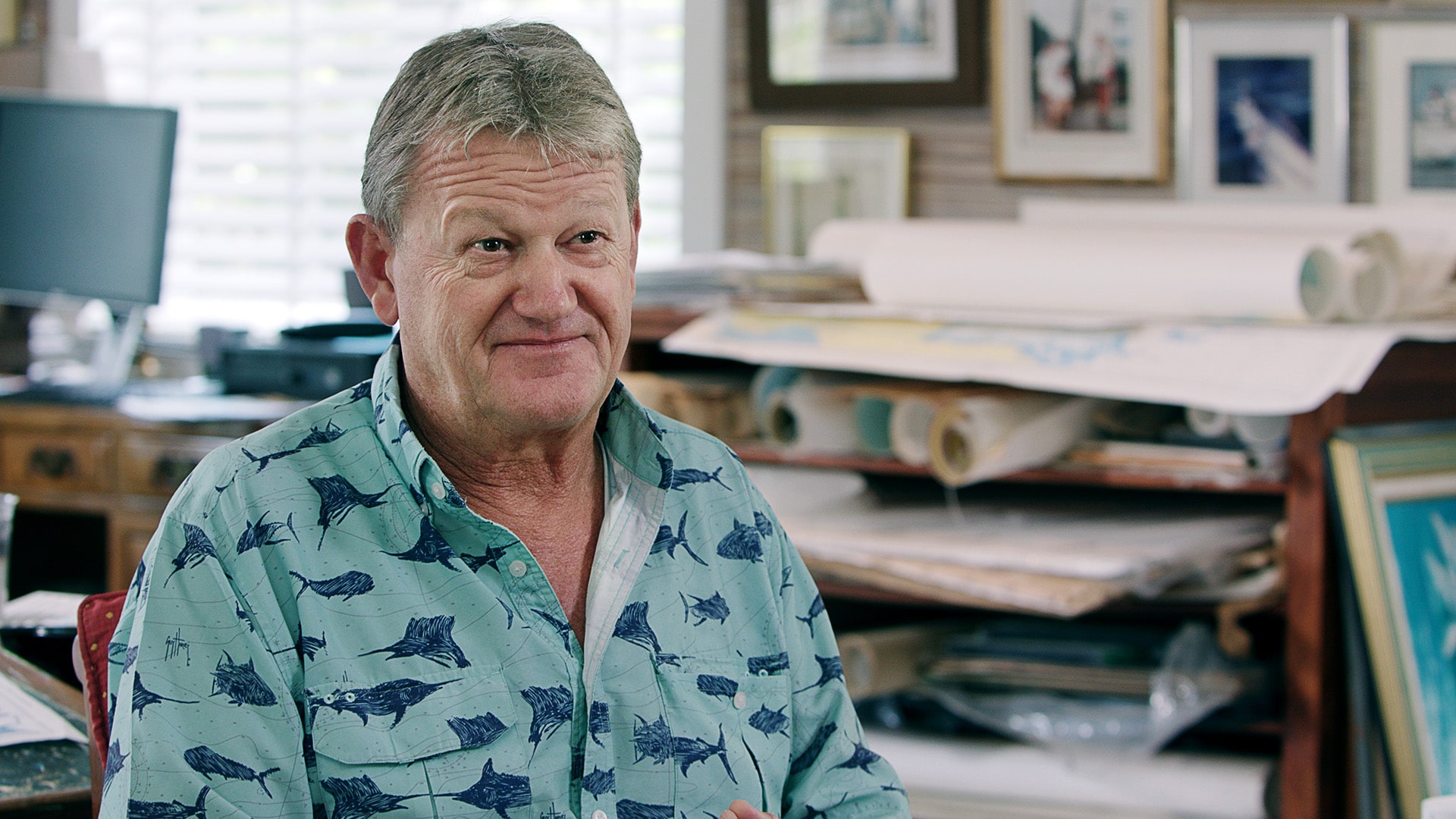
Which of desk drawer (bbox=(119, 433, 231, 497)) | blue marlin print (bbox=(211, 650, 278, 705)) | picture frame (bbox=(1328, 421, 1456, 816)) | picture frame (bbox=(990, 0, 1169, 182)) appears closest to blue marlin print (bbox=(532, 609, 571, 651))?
blue marlin print (bbox=(211, 650, 278, 705))

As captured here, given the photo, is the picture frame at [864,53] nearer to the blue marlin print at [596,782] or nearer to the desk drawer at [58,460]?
the desk drawer at [58,460]

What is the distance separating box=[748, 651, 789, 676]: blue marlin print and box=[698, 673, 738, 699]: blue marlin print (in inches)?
1.1

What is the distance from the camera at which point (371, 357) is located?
280 centimetres

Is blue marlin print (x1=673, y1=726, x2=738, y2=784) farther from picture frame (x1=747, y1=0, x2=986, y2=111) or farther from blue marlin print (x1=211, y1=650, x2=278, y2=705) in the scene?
picture frame (x1=747, y1=0, x2=986, y2=111)

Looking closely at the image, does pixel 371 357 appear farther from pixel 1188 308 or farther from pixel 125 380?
pixel 1188 308

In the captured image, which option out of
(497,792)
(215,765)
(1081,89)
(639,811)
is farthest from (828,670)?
(1081,89)

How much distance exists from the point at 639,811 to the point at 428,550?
284 millimetres

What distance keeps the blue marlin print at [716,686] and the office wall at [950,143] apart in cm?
159

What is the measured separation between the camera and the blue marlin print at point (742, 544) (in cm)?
135

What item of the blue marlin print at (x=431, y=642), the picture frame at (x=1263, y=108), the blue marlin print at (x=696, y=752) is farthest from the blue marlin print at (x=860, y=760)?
the picture frame at (x=1263, y=108)

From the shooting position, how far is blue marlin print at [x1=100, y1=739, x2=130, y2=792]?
3.37 feet

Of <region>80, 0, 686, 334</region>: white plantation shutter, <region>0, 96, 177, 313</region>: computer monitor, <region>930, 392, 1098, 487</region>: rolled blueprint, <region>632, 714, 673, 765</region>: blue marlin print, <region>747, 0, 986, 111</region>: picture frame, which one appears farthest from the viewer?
<region>80, 0, 686, 334</region>: white plantation shutter

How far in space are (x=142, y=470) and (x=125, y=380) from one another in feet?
1.90

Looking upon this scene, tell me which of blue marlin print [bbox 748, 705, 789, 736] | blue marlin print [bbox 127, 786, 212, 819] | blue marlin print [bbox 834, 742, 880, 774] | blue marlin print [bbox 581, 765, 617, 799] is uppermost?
blue marlin print [bbox 127, 786, 212, 819]
